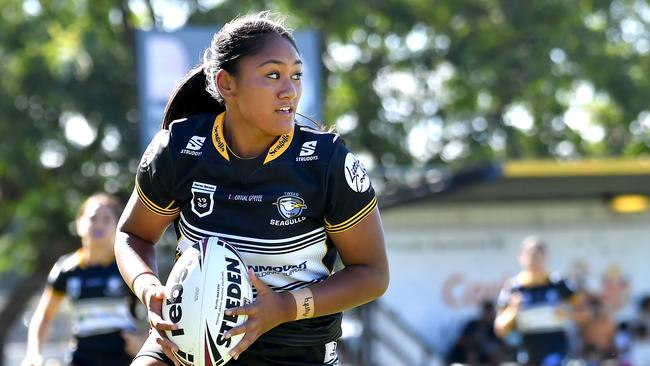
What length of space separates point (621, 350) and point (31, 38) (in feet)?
38.8

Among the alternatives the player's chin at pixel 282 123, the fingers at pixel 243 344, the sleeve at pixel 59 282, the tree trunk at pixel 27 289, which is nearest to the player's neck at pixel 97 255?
the sleeve at pixel 59 282

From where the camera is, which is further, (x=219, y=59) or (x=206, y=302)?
(x=219, y=59)

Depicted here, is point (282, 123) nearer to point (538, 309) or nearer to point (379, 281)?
point (379, 281)

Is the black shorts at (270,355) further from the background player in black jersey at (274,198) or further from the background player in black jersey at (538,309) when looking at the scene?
the background player in black jersey at (538,309)

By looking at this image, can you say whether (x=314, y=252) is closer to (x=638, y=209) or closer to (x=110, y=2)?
(x=638, y=209)

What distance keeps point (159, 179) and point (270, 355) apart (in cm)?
73

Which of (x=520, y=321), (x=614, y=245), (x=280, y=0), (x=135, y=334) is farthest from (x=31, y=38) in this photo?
(x=135, y=334)

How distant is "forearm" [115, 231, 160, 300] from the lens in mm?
4270

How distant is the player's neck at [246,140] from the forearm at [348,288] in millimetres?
503

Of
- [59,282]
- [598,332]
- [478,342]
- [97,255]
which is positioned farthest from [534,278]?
[59,282]

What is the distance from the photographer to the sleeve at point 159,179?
431 centimetres

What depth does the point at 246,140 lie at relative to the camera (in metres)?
4.28

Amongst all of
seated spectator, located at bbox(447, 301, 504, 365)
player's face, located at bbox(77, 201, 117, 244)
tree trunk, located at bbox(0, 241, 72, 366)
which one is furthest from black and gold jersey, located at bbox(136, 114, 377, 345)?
tree trunk, located at bbox(0, 241, 72, 366)

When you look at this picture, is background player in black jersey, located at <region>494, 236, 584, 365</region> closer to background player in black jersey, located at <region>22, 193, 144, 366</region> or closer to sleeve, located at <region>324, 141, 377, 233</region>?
background player in black jersey, located at <region>22, 193, 144, 366</region>
